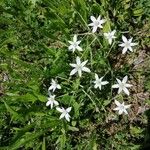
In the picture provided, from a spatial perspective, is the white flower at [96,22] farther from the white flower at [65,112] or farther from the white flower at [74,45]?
the white flower at [65,112]

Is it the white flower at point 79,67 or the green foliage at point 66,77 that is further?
the green foliage at point 66,77

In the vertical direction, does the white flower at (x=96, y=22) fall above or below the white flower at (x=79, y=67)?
above

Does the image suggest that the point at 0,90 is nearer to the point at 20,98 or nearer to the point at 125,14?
the point at 20,98

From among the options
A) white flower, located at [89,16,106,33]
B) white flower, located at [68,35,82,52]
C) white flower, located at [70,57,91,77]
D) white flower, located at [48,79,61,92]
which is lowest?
white flower, located at [48,79,61,92]

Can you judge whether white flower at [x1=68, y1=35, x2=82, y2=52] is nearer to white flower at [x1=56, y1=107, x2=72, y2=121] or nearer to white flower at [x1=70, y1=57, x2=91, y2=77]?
white flower at [x1=70, y1=57, x2=91, y2=77]

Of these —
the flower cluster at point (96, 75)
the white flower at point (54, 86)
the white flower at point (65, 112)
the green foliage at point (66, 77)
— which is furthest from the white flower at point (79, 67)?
the white flower at point (65, 112)

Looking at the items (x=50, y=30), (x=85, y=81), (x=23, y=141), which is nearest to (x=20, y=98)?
(x=23, y=141)

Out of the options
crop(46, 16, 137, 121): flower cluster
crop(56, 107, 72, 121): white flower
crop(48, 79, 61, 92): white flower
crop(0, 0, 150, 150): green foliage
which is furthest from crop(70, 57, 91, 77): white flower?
crop(56, 107, 72, 121): white flower

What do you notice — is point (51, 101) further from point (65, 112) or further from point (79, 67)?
point (79, 67)
